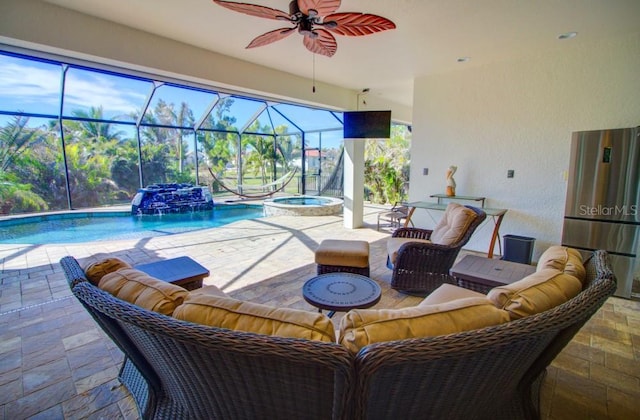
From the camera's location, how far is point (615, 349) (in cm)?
218

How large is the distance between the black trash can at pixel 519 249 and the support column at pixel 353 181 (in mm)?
2913

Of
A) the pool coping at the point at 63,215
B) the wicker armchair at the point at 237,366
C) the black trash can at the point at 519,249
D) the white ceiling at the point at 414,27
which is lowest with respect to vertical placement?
the pool coping at the point at 63,215

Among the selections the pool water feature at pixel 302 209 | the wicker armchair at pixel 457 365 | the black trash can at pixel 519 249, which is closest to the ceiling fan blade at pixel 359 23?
the wicker armchair at pixel 457 365

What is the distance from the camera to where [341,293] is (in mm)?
2184

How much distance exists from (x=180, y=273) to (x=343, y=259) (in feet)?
4.86

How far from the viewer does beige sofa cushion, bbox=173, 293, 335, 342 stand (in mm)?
881

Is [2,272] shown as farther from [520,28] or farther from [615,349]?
[520,28]

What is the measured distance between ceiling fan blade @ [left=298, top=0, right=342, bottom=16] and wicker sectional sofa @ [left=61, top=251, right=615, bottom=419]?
2.02 metres

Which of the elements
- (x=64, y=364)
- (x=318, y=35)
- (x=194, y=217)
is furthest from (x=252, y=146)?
(x=64, y=364)

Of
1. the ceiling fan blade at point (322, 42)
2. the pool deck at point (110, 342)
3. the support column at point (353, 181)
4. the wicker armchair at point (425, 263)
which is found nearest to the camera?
the pool deck at point (110, 342)

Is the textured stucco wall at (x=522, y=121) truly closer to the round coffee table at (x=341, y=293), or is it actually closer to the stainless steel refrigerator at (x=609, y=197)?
the stainless steel refrigerator at (x=609, y=197)

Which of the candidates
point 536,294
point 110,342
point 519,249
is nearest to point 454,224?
point 519,249

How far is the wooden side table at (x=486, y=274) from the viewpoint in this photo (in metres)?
2.33

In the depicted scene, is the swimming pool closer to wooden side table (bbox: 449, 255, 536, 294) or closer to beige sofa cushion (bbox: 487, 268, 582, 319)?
wooden side table (bbox: 449, 255, 536, 294)
